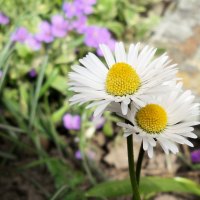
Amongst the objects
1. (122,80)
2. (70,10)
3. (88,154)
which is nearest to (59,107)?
(88,154)

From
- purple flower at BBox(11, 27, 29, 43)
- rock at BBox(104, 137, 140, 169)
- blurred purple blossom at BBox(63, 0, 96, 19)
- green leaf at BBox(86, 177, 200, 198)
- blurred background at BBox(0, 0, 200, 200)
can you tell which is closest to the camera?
green leaf at BBox(86, 177, 200, 198)

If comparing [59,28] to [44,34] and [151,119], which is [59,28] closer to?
[44,34]

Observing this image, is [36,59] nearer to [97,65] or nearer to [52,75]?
[52,75]

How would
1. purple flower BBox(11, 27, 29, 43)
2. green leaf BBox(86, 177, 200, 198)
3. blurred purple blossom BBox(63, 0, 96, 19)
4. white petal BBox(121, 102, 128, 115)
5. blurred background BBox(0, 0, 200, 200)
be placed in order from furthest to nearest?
blurred purple blossom BBox(63, 0, 96, 19)
purple flower BBox(11, 27, 29, 43)
blurred background BBox(0, 0, 200, 200)
green leaf BBox(86, 177, 200, 198)
white petal BBox(121, 102, 128, 115)

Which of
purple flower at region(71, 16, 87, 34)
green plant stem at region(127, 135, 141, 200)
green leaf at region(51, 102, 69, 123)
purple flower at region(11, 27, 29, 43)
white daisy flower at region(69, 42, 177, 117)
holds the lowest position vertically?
green plant stem at region(127, 135, 141, 200)

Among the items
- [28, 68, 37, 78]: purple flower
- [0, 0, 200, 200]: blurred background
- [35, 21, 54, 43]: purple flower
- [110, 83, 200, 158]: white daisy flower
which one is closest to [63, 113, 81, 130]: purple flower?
[0, 0, 200, 200]: blurred background

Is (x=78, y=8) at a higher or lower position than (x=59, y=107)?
higher

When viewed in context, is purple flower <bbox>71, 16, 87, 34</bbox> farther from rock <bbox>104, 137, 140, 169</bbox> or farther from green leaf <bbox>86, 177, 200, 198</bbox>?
green leaf <bbox>86, 177, 200, 198</bbox>

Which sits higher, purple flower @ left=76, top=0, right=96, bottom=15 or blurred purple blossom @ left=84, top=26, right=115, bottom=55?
purple flower @ left=76, top=0, right=96, bottom=15

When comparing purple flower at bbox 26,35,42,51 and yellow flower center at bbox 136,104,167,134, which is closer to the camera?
yellow flower center at bbox 136,104,167,134
